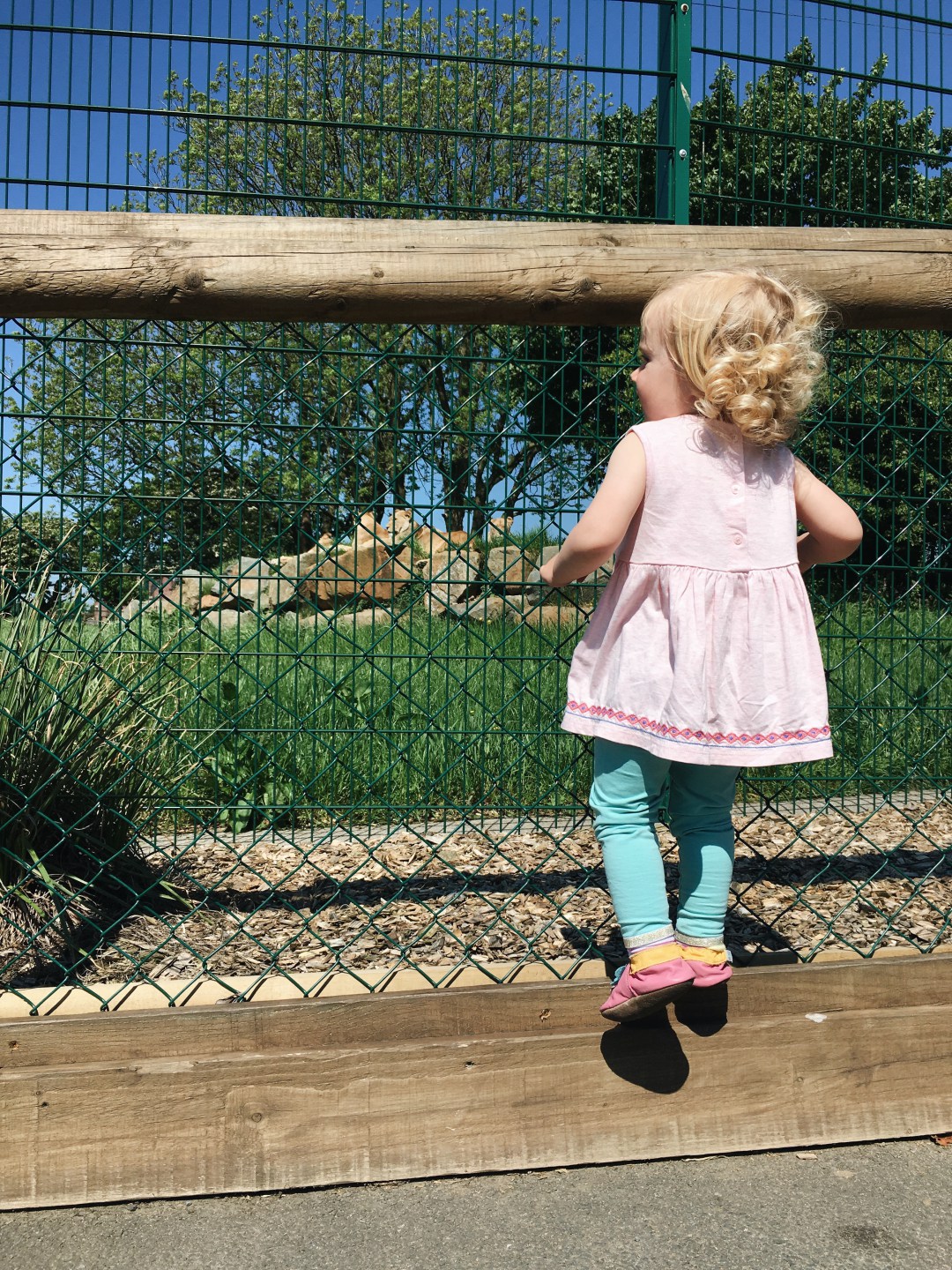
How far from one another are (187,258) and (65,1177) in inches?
66.8

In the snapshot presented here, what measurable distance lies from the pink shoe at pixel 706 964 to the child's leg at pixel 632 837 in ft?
0.19

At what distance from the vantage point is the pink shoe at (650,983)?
1790 mm

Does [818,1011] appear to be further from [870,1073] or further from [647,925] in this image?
[647,925]

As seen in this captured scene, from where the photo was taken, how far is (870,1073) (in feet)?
6.76

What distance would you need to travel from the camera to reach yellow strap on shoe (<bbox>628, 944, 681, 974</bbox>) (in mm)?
1829

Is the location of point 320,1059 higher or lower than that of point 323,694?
lower

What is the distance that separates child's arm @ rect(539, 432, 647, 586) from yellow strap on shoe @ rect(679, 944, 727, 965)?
2.42ft

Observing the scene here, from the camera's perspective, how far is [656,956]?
1835 mm

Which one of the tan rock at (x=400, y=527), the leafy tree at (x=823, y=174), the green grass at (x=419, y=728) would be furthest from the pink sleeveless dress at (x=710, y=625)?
the leafy tree at (x=823, y=174)

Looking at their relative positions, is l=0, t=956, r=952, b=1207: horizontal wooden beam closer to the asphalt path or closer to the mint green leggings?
the asphalt path

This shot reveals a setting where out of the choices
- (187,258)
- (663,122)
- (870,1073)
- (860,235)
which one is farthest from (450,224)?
(663,122)

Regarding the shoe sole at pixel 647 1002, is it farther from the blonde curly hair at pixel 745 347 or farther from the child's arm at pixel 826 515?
the blonde curly hair at pixel 745 347

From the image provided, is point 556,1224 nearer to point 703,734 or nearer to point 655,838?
point 655,838

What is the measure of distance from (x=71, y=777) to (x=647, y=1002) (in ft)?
6.32
